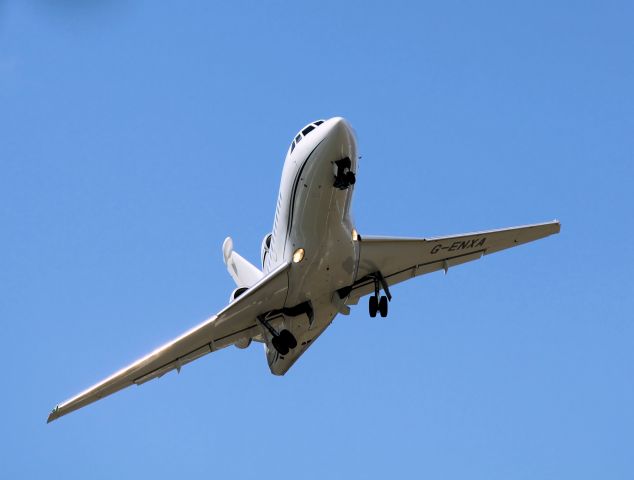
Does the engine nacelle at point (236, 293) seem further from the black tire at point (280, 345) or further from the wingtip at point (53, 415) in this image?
the wingtip at point (53, 415)

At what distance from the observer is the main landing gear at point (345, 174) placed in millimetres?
32719

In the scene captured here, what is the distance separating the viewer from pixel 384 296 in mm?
38250

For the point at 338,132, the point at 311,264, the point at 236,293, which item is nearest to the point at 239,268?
the point at 236,293

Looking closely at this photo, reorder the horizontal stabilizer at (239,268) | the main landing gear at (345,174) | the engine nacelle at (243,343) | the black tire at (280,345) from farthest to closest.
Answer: the horizontal stabilizer at (239,268)
the engine nacelle at (243,343)
the black tire at (280,345)
the main landing gear at (345,174)

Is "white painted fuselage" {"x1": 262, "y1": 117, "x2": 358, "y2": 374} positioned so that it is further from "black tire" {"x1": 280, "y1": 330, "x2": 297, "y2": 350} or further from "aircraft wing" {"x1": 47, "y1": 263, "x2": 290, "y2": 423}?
"aircraft wing" {"x1": 47, "y1": 263, "x2": 290, "y2": 423}

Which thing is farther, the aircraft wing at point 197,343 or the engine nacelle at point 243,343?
the engine nacelle at point 243,343

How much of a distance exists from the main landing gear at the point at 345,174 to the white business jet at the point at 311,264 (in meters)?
0.03

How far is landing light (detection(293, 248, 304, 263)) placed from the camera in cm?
3487

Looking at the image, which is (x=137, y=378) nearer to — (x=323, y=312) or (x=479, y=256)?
(x=323, y=312)

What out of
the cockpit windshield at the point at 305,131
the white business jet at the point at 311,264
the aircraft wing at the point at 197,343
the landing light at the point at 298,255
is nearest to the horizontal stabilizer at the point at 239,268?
the white business jet at the point at 311,264

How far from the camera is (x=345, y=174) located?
108 feet

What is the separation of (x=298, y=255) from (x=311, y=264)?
0.54m

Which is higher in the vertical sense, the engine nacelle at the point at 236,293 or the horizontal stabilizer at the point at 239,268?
the horizontal stabilizer at the point at 239,268

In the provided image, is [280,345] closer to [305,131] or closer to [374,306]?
[374,306]
